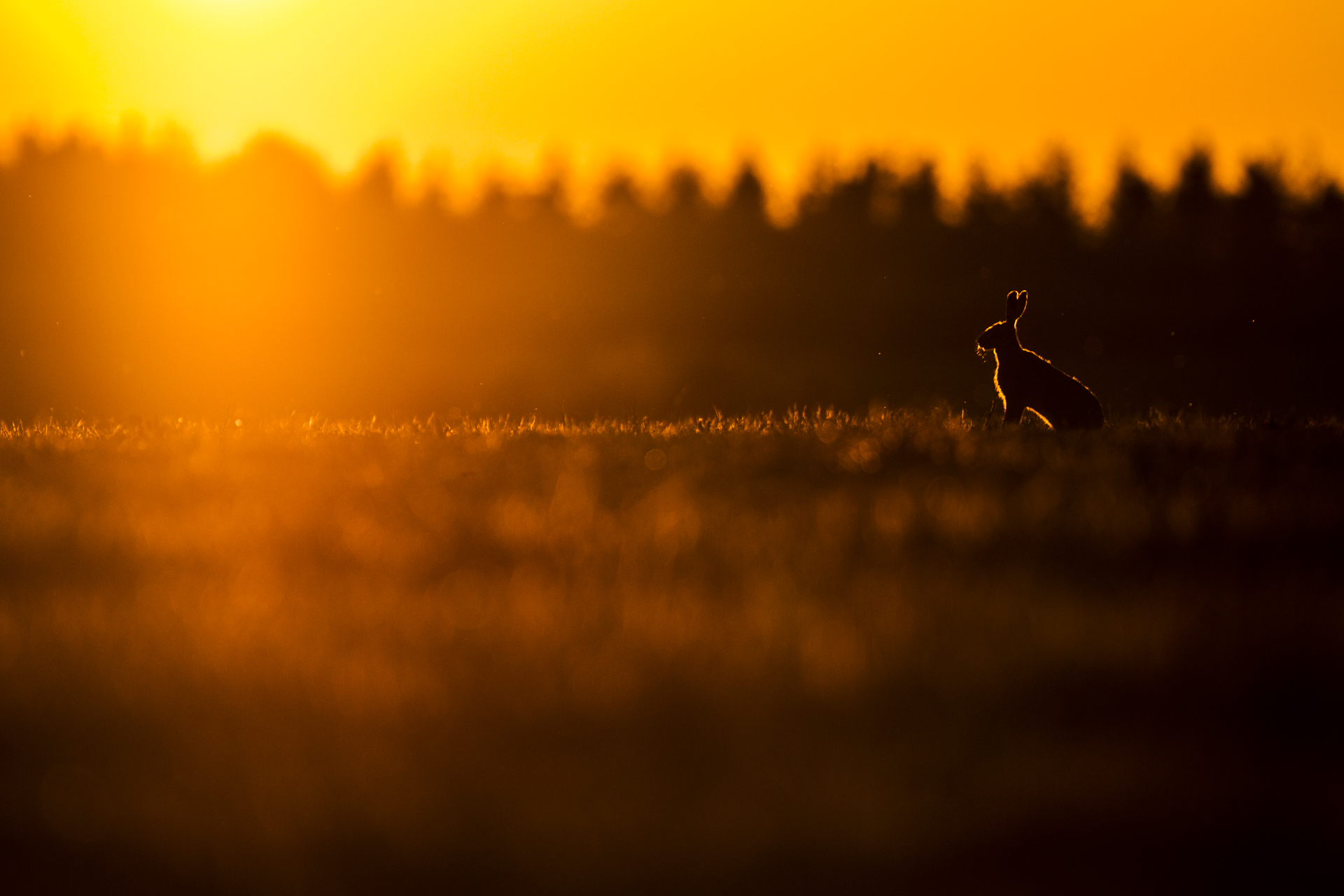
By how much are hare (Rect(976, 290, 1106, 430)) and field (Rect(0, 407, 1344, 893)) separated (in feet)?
7.45

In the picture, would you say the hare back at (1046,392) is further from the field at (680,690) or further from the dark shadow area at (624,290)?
the field at (680,690)

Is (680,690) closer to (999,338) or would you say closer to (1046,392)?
(1046,392)

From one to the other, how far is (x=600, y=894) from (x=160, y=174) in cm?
7176

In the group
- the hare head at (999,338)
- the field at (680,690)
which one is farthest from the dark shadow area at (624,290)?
the field at (680,690)

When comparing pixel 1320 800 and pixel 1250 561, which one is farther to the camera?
pixel 1250 561

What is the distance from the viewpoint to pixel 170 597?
4285 mm

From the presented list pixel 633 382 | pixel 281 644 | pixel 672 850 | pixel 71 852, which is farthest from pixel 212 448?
pixel 633 382

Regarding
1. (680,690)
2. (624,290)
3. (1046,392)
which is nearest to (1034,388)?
(1046,392)

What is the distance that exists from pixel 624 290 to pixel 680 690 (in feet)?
163

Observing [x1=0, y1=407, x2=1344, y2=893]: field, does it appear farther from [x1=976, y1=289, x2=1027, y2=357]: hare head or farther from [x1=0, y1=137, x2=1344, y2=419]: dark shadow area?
[x1=0, y1=137, x2=1344, y2=419]: dark shadow area

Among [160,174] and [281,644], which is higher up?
[160,174]

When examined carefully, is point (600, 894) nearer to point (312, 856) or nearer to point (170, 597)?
point (312, 856)

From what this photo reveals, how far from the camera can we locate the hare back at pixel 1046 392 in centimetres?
847

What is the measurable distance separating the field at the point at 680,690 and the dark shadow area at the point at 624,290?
6028 mm
